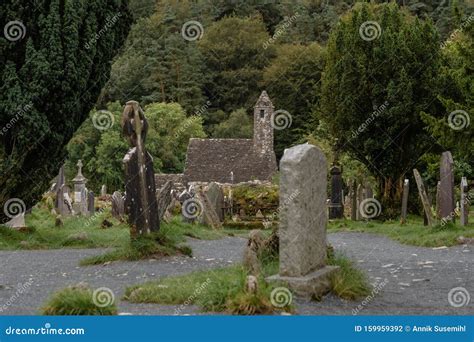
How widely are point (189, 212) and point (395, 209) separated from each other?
24.7 feet

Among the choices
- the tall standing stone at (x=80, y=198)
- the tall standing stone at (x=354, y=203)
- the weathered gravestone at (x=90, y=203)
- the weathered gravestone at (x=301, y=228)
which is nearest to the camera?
the weathered gravestone at (x=301, y=228)

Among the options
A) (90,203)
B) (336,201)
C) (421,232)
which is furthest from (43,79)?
(336,201)

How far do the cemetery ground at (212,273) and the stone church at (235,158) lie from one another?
77.6ft

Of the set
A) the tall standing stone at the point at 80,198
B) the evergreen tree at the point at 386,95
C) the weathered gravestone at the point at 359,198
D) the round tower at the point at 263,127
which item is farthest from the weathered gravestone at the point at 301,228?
the round tower at the point at 263,127

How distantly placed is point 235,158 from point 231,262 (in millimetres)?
33161

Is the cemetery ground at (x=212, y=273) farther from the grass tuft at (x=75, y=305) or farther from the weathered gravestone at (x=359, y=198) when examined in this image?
the weathered gravestone at (x=359, y=198)

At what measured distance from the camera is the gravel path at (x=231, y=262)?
8.22m

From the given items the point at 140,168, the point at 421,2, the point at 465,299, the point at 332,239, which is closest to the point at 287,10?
the point at 421,2

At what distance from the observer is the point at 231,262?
42.2ft

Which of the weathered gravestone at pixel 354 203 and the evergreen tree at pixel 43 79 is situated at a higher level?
the evergreen tree at pixel 43 79

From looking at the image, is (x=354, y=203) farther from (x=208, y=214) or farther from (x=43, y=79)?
(x=43, y=79)

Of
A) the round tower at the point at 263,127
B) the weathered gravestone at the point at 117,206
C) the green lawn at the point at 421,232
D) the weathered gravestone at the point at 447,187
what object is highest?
the round tower at the point at 263,127

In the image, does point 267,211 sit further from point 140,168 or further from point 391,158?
point 140,168

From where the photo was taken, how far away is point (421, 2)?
225 ft
